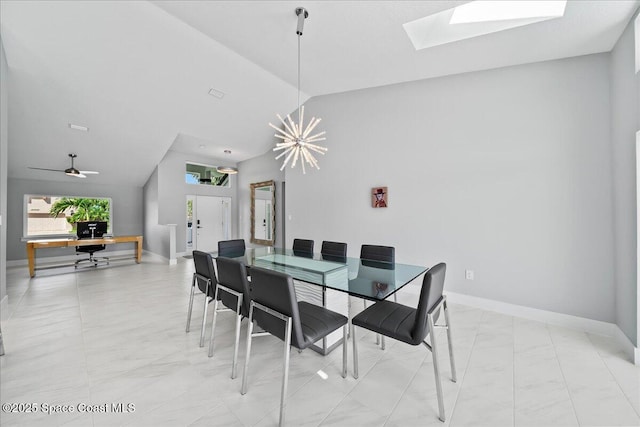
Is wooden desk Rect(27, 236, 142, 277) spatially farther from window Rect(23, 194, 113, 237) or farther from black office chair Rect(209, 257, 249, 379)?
black office chair Rect(209, 257, 249, 379)

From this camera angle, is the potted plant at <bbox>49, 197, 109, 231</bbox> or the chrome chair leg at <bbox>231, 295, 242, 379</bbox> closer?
the chrome chair leg at <bbox>231, 295, 242, 379</bbox>

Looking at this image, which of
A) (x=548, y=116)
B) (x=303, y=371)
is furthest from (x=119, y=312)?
(x=548, y=116)

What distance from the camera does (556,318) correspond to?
2.78 metres

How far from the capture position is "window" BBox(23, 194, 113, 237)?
6.25 meters

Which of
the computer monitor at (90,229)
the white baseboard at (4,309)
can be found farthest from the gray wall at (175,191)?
the white baseboard at (4,309)

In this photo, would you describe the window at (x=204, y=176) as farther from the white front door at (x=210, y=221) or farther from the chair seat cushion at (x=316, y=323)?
the chair seat cushion at (x=316, y=323)

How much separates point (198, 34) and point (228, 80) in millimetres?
972

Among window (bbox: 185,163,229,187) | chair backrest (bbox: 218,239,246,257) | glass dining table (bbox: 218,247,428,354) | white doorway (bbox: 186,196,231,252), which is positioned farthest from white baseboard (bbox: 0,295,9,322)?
window (bbox: 185,163,229,187)

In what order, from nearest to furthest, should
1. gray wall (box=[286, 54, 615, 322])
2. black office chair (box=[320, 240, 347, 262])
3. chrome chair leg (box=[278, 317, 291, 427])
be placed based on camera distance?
chrome chair leg (box=[278, 317, 291, 427])
gray wall (box=[286, 54, 615, 322])
black office chair (box=[320, 240, 347, 262])

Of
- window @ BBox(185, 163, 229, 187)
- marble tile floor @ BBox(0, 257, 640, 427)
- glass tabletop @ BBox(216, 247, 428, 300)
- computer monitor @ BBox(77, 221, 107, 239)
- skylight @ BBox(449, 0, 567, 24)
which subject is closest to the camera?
marble tile floor @ BBox(0, 257, 640, 427)

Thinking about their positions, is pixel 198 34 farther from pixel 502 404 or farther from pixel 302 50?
pixel 502 404

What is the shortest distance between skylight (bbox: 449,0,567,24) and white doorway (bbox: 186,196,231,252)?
23.0 ft

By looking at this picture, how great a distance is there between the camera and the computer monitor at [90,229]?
566cm

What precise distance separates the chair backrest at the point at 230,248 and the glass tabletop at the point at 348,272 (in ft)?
1.45
